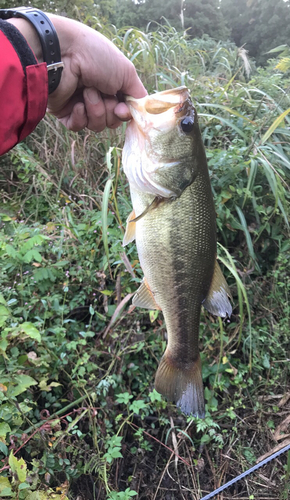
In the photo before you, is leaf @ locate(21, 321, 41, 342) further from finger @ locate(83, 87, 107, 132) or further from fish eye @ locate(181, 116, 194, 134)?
fish eye @ locate(181, 116, 194, 134)

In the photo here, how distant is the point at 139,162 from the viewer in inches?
48.5

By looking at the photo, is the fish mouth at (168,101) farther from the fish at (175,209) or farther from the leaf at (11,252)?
the leaf at (11,252)

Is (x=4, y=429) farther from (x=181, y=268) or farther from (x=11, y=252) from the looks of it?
(x=181, y=268)

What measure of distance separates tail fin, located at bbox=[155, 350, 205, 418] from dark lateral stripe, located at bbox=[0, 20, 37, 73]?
1265mm

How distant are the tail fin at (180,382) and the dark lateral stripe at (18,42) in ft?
4.15

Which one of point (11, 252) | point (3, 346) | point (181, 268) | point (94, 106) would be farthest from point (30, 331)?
point (94, 106)

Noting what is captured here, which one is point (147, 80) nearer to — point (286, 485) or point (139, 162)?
point (139, 162)

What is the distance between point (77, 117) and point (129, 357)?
154 cm

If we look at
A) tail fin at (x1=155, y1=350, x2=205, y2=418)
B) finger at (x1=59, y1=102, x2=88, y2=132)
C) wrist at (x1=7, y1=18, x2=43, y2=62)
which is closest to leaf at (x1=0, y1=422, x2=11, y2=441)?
tail fin at (x1=155, y1=350, x2=205, y2=418)

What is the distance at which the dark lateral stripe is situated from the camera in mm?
980

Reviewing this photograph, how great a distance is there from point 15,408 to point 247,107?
3.11 metres

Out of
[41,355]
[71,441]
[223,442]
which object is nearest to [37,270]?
[41,355]

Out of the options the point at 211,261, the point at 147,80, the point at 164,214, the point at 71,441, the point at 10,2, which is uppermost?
the point at 10,2

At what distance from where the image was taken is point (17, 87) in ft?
3.34
